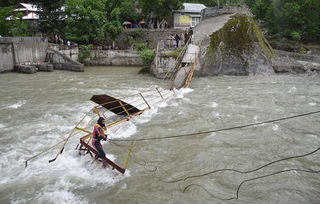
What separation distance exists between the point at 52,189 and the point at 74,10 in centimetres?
2628

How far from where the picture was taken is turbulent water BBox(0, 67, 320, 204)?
8232 millimetres

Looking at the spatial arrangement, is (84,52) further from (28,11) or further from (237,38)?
(237,38)

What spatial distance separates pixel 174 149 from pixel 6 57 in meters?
21.3

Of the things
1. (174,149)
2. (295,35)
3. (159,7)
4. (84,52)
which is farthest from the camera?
(159,7)

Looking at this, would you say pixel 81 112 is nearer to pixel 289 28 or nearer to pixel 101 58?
pixel 101 58

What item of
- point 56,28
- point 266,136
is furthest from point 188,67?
point 56,28

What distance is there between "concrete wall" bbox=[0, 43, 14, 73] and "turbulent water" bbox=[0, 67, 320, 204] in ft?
27.1

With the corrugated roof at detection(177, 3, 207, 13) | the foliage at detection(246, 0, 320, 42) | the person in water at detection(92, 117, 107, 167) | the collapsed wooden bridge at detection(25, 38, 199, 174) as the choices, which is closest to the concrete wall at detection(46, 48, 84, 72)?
the collapsed wooden bridge at detection(25, 38, 199, 174)

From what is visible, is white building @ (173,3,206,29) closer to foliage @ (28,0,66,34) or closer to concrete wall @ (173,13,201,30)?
concrete wall @ (173,13,201,30)

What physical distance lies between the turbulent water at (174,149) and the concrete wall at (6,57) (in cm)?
827

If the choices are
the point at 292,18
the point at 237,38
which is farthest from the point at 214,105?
the point at 292,18

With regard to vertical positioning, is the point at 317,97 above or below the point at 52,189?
above

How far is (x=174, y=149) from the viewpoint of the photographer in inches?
427

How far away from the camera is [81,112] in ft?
49.4
